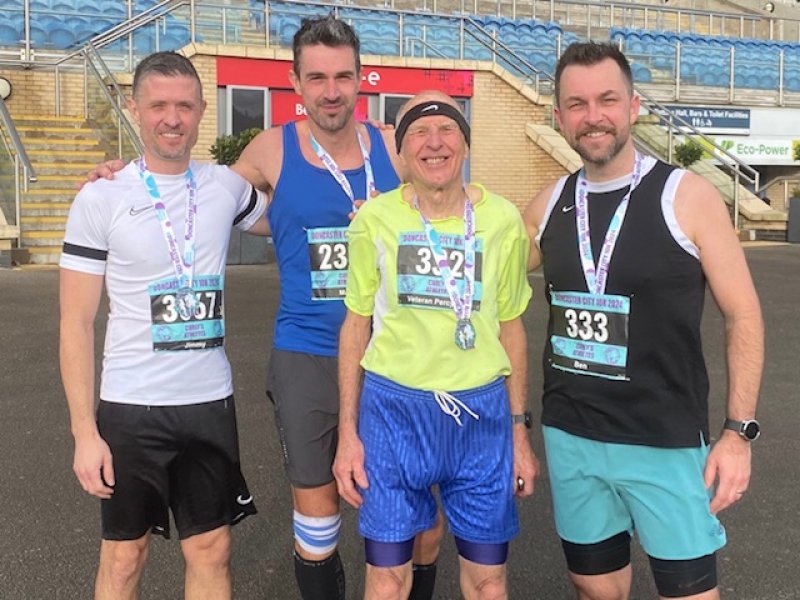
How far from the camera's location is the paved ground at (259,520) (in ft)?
11.2

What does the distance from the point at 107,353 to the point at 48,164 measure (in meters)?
13.8

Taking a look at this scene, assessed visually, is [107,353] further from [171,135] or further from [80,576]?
[80,576]

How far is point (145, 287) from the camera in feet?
8.45

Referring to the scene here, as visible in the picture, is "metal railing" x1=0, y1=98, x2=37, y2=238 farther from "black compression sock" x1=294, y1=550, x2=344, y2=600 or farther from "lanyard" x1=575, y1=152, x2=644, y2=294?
"lanyard" x1=575, y1=152, x2=644, y2=294

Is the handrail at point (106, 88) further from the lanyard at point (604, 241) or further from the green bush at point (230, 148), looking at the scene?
the lanyard at point (604, 241)

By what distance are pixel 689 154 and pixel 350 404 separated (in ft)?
58.9

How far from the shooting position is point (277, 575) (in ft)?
11.6

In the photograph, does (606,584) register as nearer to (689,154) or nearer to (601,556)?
(601,556)

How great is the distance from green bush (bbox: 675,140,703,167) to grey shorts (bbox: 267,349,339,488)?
17.6 meters

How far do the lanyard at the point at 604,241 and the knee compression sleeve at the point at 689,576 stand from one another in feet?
2.68

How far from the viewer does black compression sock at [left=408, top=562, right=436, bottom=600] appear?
291 centimetres

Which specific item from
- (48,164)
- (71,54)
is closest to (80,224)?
(48,164)

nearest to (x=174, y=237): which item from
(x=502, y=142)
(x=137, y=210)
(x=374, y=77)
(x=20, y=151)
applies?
(x=137, y=210)

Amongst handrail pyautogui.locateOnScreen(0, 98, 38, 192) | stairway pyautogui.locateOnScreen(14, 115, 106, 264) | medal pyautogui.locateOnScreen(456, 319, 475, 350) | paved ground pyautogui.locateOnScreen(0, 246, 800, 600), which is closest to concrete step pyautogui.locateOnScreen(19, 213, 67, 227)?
stairway pyautogui.locateOnScreen(14, 115, 106, 264)
